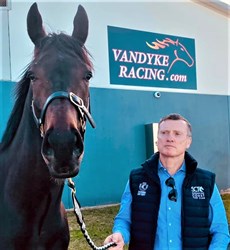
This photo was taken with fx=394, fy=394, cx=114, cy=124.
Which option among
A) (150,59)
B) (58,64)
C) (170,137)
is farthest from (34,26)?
(150,59)

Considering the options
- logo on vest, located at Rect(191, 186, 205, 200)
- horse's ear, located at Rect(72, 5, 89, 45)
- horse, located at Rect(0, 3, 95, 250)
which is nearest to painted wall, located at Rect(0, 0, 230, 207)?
horse's ear, located at Rect(72, 5, 89, 45)

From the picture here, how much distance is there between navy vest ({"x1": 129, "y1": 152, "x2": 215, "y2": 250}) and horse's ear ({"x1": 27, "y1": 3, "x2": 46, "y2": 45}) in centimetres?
97

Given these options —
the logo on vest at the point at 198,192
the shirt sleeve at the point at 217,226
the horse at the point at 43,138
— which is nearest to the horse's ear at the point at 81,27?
the horse at the point at 43,138

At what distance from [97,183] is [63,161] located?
6346 millimetres

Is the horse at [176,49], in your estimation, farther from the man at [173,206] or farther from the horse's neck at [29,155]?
the horse's neck at [29,155]

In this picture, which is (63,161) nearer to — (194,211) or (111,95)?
(194,211)

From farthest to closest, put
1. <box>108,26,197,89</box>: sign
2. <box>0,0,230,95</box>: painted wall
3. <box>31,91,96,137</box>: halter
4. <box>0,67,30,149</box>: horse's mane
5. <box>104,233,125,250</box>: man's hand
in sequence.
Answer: <box>108,26,197,89</box>: sign, <box>0,0,230,95</box>: painted wall, <box>0,67,30,149</box>: horse's mane, <box>104,233,125,250</box>: man's hand, <box>31,91,96,137</box>: halter

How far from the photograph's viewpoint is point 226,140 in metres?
10.4

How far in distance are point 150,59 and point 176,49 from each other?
35.0 inches

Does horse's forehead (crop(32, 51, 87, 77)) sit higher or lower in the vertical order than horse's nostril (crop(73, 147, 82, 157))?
higher

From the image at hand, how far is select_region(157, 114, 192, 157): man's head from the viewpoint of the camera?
2225mm

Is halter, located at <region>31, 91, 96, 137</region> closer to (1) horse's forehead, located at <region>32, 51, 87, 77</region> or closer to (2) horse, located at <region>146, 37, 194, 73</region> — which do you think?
(1) horse's forehead, located at <region>32, 51, 87, 77</region>

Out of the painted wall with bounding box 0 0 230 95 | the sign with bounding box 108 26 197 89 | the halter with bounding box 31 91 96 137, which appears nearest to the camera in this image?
the halter with bounding box 31 91 96 137

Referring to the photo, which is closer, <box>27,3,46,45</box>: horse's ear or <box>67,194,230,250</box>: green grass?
<box>27,3,46,45</box>: horse's ear
